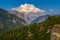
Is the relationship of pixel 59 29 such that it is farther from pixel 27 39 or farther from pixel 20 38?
pixel 20 38

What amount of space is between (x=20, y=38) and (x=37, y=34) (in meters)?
28.2

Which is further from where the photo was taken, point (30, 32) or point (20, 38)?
point (20, 38)

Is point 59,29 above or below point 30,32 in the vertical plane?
below

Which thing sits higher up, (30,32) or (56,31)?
(30,32)

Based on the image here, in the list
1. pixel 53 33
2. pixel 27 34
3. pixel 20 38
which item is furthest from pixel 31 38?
pixel 53 33

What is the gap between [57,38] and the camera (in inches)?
1719

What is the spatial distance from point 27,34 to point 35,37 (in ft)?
35.9

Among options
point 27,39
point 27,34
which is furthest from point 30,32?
point 27,39

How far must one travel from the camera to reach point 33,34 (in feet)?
568

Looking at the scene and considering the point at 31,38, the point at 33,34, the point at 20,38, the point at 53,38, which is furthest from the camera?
the point at 20,38

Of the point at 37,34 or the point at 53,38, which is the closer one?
the point at 53,38

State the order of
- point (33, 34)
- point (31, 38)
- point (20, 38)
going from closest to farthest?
point (31, 38), point (33, 34), point (20, 38)

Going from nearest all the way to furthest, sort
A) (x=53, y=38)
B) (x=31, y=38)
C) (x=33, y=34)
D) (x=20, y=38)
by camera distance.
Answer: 1. (x=53, y=38)
2. (x=31, y=38)
3. (x=33, y=34)
4. (x=20, y=38)

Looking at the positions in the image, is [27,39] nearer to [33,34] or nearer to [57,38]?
[33,34]
